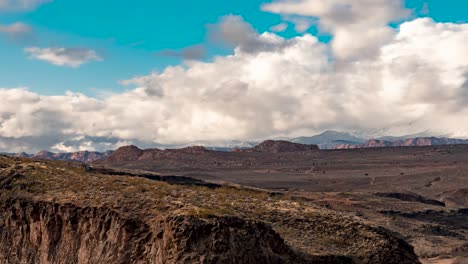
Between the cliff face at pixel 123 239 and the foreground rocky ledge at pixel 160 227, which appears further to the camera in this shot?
the foreground rocky ledge at pixel 160 227

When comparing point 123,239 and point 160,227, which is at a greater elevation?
point 160,227

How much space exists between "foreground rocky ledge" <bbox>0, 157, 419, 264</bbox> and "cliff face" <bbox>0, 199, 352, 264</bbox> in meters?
0.03

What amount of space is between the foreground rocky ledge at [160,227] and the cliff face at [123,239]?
0.10ft

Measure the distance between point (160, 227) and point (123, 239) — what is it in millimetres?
1804

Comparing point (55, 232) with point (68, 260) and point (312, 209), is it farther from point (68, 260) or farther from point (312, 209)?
point (312, 209)

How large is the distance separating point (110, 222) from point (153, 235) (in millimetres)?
2470

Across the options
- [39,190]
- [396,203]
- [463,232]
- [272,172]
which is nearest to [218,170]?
[272,172]

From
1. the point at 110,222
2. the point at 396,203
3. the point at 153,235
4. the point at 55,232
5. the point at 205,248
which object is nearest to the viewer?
the point at 205,248

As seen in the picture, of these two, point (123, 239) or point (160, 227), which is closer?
point (160, 227)

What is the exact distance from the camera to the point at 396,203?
299ft

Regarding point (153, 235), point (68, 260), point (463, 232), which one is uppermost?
point (153, 235)

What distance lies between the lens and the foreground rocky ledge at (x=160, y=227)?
1747 cm

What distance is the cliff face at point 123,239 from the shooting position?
17250 millimetres

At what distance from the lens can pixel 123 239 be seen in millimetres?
19328
